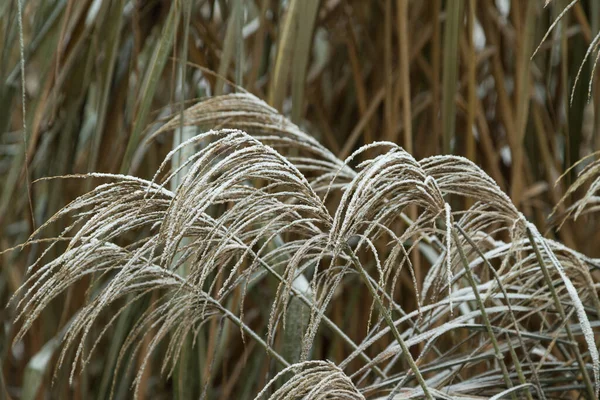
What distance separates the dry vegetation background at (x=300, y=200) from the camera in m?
0.56

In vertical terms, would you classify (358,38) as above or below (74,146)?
above

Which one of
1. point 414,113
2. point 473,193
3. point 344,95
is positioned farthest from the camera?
point 344,95

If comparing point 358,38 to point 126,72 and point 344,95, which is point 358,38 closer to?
point 344,95

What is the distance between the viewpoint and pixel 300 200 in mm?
582

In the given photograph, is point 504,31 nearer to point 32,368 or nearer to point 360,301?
point 360,301

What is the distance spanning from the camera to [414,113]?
134cm

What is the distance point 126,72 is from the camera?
3.48ft

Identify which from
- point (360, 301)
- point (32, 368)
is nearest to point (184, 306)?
point (32, 368)

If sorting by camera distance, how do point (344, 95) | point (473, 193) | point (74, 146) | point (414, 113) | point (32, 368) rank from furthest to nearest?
point (344, 95) → point (414, 113) → point (74, 146) → point (32, 368) → point (473, 193)

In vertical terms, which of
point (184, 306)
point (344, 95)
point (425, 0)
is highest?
point (425, 0)

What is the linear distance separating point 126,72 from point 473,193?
1.85ft

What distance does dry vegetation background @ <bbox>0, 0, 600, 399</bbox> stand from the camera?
560 mm

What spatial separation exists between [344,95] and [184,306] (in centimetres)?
91

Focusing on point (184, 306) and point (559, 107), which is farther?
point (559, 107)
